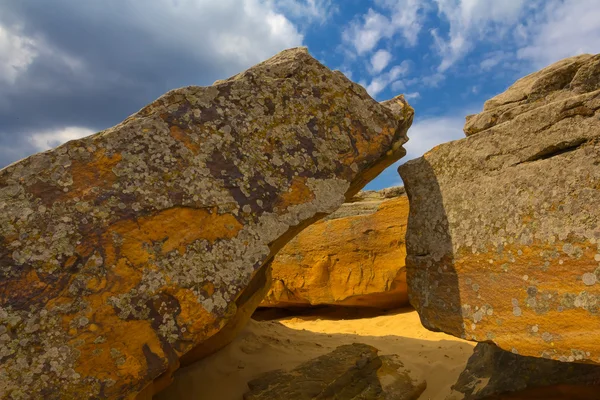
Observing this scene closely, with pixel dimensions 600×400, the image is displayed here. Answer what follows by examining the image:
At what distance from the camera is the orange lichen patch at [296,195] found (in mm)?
3565

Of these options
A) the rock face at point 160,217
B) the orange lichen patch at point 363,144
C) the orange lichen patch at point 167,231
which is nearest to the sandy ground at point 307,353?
the rock face at point 160,217

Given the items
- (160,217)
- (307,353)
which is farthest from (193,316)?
(307,353)

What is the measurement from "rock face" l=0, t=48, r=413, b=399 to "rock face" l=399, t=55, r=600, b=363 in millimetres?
810

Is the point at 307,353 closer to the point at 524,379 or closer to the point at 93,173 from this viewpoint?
the point at 524,379

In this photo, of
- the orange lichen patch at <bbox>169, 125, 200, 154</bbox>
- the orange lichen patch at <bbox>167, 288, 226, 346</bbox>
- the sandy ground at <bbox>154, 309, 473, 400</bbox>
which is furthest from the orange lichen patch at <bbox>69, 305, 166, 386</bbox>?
the sandy ground at <bbox>154, 309, 473, 400</bbox>

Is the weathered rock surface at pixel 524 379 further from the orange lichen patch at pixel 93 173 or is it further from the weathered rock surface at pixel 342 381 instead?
the orange lichen patch at pixel 93 173

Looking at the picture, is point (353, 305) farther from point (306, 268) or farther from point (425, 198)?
point (425, 198)

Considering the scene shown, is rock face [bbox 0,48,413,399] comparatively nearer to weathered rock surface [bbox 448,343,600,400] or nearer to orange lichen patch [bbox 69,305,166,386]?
orange lichen patch [bbox 69,305,166,386]

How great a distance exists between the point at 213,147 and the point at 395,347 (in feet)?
14.0

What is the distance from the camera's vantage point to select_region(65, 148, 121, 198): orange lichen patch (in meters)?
3.09

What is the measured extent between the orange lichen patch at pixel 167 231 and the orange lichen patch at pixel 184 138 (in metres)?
0.51

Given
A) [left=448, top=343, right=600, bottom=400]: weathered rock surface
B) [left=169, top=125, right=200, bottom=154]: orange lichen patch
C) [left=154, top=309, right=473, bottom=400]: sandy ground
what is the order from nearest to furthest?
[left=169, top=125, right=200, bottom=154]: orange lichen patch → [left=448, top=343, right=600, bottom=400]: weathered rock surface → [left=154, top=309, right=473, bottom=400]: sandy ground

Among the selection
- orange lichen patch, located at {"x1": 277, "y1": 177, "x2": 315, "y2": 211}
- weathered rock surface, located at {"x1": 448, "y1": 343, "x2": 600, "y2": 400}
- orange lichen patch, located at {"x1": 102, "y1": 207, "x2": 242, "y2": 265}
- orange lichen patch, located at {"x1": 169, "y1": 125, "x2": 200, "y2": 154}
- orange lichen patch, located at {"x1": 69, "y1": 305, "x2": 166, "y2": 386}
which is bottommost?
weathered rock surface, located at {"x1": 448, "y1": 343, "x2": 600, "y2": 400}

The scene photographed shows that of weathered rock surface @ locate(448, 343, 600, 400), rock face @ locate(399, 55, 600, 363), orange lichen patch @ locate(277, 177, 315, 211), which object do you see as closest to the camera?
rock face @ locate(399, 55, 600, 363)
